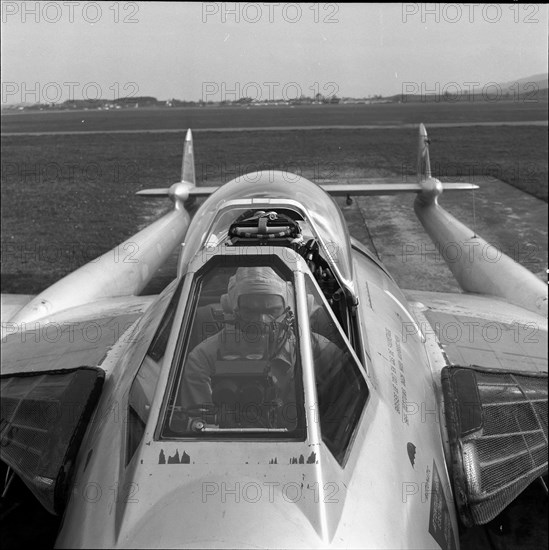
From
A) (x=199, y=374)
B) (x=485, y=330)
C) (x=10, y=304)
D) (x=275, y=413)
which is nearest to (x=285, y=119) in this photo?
(x=10, y=304)

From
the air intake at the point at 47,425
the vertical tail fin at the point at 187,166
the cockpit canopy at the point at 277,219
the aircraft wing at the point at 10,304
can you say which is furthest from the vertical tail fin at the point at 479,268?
the aircraft wing at the point at 10,304

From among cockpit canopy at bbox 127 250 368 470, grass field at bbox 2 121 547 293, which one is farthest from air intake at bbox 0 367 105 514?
grass field at bbox 2 121 547 293

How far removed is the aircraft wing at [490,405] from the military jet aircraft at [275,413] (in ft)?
0.05

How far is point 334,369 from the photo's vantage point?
3.09 m

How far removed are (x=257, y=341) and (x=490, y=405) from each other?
1987 millimetres

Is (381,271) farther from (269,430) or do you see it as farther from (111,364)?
(269,430)

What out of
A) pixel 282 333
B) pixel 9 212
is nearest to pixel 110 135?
pixel 9 212

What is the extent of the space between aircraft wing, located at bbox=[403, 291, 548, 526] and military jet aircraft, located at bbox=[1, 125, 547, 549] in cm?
1

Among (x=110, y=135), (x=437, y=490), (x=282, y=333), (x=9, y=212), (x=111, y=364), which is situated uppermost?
(x=110, y=135)

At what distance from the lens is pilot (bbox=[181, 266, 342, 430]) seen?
284 centimetres

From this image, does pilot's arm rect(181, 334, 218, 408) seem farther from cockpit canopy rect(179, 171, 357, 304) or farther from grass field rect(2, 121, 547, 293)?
grass field rect(2, 121, 547, 293)

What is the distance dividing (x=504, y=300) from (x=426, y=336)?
2467 millimetres

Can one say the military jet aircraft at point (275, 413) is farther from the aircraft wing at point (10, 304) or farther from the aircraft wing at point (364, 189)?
the aircraft wing at point (364, 189)

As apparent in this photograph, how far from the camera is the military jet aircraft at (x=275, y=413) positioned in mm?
2342
